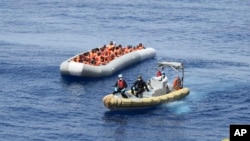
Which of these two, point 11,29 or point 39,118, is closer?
point 39,118

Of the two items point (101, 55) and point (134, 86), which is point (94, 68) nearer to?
point (101, 55)

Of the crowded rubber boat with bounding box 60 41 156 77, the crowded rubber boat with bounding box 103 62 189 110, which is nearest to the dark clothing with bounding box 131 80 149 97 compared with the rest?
the crowded rubber boat with bounding box 103 62 189 110

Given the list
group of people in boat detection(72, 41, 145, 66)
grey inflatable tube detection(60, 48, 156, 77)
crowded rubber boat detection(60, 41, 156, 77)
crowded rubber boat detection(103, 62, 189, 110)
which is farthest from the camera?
group of people in boat detection(72, 41, 145, 66)

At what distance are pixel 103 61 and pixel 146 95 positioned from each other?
13.1 m

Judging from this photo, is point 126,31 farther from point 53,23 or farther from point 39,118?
point 39,118

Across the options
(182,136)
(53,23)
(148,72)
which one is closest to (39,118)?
(182,136)

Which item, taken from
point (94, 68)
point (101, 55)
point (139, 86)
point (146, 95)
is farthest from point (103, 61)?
point (139, 86)

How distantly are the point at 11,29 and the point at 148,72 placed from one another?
31331mm

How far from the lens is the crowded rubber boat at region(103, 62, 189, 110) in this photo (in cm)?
4666

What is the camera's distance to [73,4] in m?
113

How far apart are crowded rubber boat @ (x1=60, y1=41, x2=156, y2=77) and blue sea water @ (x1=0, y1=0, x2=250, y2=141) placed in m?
0.90

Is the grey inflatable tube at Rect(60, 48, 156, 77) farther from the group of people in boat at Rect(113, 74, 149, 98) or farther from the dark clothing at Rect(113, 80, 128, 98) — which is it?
the dark clothing at Rect(113, 80, 128, 98)

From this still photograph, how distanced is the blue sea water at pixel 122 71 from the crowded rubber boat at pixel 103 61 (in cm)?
90

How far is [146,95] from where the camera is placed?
161 feet
